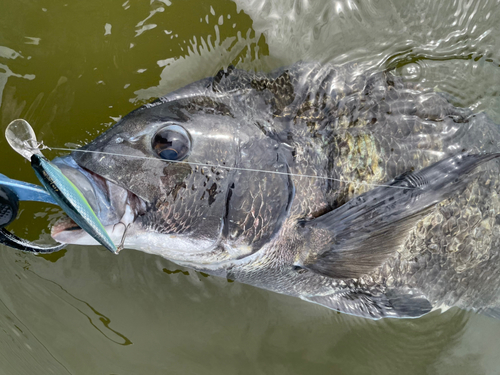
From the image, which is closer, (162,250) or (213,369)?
(162,250)

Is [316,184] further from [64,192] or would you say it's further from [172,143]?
[64,192]

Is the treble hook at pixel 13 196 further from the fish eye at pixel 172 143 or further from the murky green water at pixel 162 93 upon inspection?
the murky green water at pixel 162 93

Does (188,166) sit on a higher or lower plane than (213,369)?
higher

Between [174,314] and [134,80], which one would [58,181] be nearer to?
[134,80]

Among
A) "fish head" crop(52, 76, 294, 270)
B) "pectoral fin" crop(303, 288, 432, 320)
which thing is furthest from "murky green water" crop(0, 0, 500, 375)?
"fish head" crop(52, 76, 294, 270)

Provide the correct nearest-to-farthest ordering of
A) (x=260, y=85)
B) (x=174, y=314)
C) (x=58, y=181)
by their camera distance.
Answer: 1. (x=58, y=181)
2. (x=260, y=85)
3. (x=174, y=314)

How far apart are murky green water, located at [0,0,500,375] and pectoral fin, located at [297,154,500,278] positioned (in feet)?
2.38

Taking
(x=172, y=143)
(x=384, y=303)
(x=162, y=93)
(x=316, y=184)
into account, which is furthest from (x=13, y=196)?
(x=384, y=303)

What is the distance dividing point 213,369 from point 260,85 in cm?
217

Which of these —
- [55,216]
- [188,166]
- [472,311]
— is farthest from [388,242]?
[55,216]

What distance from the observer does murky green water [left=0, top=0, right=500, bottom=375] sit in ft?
7.55

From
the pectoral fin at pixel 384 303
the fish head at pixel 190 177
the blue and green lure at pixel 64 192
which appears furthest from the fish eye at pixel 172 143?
the pectoral fin at pixel 384 303

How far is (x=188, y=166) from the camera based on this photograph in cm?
164

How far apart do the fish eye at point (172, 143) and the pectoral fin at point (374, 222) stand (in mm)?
745
